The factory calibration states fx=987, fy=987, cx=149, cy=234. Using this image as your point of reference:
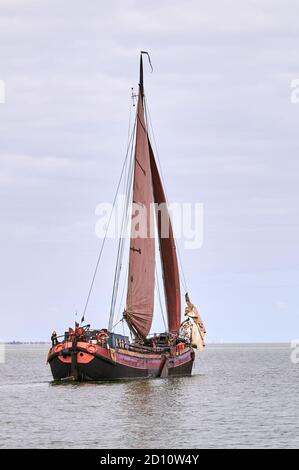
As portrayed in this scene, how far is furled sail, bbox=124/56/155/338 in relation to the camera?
256 feet

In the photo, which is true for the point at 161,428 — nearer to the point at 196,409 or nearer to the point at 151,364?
the point at 196,409

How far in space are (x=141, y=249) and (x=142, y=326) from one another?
618cm

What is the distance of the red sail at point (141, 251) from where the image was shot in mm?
78125

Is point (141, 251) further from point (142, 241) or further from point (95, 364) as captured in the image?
point (95, 364)

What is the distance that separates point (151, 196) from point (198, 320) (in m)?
16.1

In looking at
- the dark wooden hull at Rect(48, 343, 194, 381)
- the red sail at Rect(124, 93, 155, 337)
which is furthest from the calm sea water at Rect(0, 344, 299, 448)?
the red sail at Rect(124, 93, 155, 337)

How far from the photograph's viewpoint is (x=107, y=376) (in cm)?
7044

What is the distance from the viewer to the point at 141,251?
79.2 metres

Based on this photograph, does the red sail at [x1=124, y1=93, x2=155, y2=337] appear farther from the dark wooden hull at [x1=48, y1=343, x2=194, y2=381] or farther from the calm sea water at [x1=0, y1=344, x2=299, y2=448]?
the calm sea water at [x1=0, y1=344, x2=299, y2=448]

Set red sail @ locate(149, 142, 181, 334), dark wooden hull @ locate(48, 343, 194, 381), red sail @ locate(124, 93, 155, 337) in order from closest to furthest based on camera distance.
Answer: dark wooden hull @ locate(48, 343, 194, 381) → red sail @ locate(124, 93, 155, 337) → red sail @ locate(149, 142, 181, 334)

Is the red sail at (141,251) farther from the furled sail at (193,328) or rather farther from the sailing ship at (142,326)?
the furled sail at (193,328)

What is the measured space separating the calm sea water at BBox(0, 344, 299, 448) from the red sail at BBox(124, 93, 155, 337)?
5773 mm

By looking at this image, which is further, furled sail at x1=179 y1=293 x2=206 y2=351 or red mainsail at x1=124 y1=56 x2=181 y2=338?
furled sail at x1=179 y1=293 x2=206 y2=351
